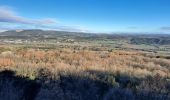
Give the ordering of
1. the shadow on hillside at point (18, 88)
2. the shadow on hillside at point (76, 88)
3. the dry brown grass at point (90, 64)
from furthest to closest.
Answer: the dry brown grass at point (90, 64), the shadow on hillside at point (18, 88), the shadow on hillside at point (76, 88)

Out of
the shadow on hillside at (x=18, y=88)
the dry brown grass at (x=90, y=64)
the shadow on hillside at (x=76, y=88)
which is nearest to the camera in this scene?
the shadow on hillside at (x=76, y=88)

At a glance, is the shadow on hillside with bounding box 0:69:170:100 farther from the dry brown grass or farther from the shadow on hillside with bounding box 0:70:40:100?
the dry brown grass

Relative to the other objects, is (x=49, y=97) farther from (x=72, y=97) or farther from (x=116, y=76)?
(x=116, y=76)

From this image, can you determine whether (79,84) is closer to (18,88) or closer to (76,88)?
(76,88)

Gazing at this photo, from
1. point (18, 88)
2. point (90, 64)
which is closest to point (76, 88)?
point (18, 88)

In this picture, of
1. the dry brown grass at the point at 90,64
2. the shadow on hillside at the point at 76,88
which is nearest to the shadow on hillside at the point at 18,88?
the shadow on hillside at the point at 76,88

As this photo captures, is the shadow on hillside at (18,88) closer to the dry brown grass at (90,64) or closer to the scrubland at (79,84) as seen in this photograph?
the scrubland at (79,84)

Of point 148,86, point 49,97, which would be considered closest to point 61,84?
point 49,97

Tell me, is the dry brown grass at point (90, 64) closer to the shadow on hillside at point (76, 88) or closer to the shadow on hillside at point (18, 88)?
the shadow on hillside at point (76, 88)

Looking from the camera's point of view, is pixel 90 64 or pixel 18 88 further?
pixel 90 64

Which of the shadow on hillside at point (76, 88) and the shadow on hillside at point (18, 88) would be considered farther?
the shadow on hillside at point (18, 88)
